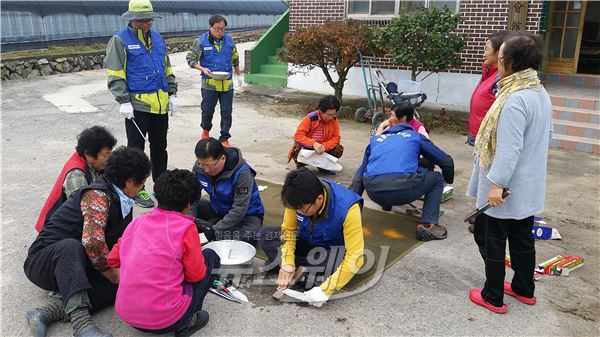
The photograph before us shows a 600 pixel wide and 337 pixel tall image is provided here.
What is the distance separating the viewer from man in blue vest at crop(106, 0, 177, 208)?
436cm

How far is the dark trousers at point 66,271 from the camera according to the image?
2572mm

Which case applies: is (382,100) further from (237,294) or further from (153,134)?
(237,294)

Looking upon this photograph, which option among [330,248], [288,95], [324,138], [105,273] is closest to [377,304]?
[330,248]

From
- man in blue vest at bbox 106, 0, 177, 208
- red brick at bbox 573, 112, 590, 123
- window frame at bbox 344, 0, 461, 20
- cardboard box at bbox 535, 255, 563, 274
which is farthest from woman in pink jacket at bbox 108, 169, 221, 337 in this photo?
window frame at bbox 344, 0, 461, 20

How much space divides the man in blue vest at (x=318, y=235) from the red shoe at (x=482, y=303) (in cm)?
73

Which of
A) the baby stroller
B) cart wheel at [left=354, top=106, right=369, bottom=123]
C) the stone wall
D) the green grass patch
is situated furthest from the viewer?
the green grass patch

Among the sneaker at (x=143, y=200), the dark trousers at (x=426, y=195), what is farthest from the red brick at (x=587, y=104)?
the sneaker at (x=143, y=200)

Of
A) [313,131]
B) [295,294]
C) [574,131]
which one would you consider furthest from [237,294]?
[574,131]

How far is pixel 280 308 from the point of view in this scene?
9.64 feet

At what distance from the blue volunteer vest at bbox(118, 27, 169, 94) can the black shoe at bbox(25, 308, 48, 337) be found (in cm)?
233

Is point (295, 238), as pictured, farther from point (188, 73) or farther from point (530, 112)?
point (188, 73)

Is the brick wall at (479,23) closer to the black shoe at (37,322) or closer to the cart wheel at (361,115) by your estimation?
the cart wheel at (361,115)

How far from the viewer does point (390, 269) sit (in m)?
3.42

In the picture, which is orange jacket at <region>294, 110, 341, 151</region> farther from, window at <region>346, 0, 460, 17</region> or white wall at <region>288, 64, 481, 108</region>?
window at <region>346, 0, 460, 17</region>
